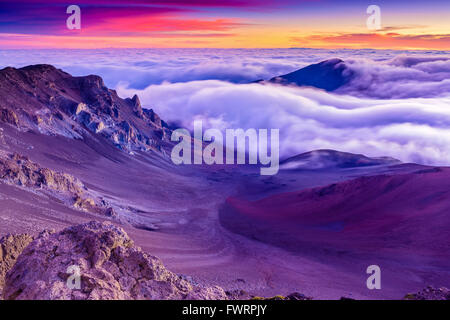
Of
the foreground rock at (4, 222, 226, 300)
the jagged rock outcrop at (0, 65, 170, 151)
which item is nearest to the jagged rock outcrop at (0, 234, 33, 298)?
the foreground rock at (4, 222, 226, 300)

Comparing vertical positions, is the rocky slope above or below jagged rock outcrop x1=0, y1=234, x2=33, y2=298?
below

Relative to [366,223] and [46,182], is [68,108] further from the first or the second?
[366,223]

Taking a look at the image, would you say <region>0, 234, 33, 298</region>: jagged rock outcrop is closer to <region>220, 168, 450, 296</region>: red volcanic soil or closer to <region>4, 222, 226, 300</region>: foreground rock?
<region>4, 222, 226, 300</region>: foreground rock

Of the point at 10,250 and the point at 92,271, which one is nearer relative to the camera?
the point at 92,271

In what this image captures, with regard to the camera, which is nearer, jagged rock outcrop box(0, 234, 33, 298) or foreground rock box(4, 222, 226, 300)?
foreground rock box(4, 222, 226, 300)

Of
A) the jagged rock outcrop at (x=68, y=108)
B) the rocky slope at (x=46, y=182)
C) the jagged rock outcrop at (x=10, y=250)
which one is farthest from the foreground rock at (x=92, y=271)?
the jagged rock outcrop at (x=68, y=108)

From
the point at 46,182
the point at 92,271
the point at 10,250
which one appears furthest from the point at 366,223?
the point at 92,271

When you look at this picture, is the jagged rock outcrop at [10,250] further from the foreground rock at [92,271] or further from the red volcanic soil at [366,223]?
the red volcanic soil at [366,223]
